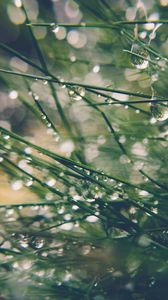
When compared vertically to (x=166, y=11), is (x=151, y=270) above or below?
below

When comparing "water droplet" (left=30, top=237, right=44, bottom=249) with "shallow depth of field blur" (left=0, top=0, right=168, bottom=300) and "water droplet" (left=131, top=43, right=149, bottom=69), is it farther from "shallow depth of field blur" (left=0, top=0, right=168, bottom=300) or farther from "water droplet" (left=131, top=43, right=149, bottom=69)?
"water droplet" (left=131, top=43, right=149, bottom=69)

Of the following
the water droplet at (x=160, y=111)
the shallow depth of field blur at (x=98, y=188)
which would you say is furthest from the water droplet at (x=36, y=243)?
the water droplet at (x=160, y=111)

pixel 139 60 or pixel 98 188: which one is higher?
pixel 139 60

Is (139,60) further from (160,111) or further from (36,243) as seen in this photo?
(36,243)

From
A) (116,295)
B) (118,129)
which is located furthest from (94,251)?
(118,129)

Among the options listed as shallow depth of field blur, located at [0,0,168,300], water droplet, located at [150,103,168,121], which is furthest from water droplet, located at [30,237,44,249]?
water droplet, located at [150,103,168,121]

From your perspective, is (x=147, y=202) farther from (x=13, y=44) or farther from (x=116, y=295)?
(x=13, y=44)

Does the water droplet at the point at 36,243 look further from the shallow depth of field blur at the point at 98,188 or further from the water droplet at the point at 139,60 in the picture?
the water droplet at the point at 139,60

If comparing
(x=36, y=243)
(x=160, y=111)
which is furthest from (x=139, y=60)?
(x=36, y=243)
